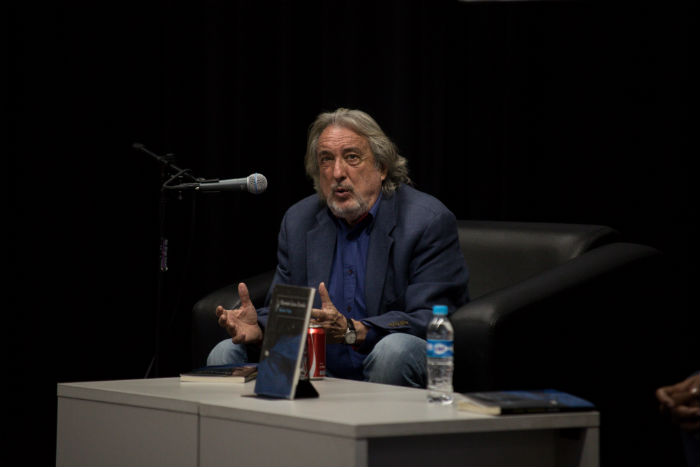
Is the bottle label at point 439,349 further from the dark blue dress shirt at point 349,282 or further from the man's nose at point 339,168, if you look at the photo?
the man's nose at point 339,168

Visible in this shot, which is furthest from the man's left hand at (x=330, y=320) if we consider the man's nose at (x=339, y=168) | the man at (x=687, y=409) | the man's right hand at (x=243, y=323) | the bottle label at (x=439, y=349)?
the man at (x=687, y=409)

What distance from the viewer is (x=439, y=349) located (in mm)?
2043

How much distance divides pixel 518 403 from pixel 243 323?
1192mm

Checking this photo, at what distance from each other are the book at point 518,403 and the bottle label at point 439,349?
0.14 meters

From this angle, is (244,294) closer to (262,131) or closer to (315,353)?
(315,353)

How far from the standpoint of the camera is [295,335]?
2.02 metres

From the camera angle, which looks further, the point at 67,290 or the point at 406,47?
the point at 406,47

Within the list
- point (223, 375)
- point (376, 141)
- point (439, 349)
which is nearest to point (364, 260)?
point (376, 141)

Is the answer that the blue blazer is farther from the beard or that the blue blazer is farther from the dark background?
the dark background

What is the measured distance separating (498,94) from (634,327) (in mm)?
1290

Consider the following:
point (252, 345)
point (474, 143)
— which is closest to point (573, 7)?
point (474, 143)

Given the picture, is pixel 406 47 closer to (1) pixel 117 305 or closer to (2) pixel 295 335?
(1) pixel 117 305

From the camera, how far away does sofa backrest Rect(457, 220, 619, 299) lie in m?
3.31

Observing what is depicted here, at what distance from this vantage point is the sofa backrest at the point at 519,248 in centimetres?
331
